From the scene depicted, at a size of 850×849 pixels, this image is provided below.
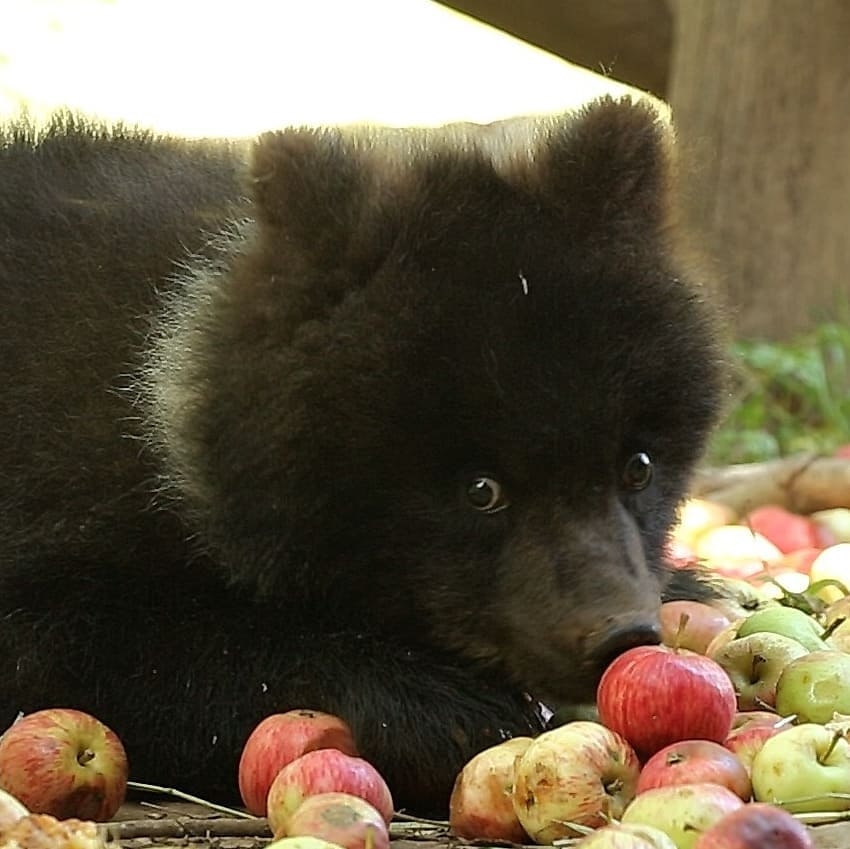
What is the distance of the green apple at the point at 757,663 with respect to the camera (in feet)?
10.9

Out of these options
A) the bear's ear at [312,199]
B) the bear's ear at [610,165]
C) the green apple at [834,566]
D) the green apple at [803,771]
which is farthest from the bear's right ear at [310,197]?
the green apple at [834,566]

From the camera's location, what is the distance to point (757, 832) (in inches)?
88.4

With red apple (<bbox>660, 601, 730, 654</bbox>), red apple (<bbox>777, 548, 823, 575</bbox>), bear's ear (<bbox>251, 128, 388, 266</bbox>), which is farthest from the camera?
red apple (<bbox>777, 548, 823, 575</bbox>)

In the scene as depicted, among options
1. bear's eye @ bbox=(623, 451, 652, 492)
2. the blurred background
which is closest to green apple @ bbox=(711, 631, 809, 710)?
bear's eye @ bbox=(623, 451, 652, 492)

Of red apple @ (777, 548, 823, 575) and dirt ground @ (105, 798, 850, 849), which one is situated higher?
dirt ground @ (105, 798, 850, 849)

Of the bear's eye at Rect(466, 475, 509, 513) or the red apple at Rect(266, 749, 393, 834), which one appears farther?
the bear's eye at Rect(466, 475, 509, 513)

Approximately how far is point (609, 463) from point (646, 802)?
831mm

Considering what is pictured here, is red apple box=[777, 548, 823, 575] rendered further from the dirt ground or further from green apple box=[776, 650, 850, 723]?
the dirt ground

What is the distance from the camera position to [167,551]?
3428 millimetres

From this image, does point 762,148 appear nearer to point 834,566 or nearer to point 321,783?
point 834,566

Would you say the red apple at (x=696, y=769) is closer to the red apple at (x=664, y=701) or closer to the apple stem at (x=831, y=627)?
the red apple at (x=664, y=701)

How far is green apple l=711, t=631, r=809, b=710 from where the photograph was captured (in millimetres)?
3309

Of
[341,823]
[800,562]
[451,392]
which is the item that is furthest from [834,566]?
[341,823]

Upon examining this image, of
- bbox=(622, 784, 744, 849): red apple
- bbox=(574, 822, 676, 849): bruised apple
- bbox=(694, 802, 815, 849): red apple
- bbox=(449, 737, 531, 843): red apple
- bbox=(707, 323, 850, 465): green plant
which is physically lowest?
bbox=(707, 323, 850, 465): green plant
